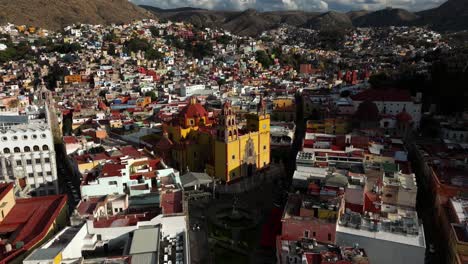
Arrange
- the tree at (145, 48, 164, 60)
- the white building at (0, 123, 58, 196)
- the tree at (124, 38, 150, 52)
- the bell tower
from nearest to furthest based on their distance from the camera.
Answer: the white building at (0, 123, 58, 196) → the bell tower → the tree at (145, 48, 164, 60) → the tree at (124, 38, 150, 52)

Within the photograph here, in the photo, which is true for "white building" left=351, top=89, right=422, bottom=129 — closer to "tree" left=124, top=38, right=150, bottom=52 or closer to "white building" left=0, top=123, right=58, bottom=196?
"white building" left=0, top=123, right=58, bottom=196

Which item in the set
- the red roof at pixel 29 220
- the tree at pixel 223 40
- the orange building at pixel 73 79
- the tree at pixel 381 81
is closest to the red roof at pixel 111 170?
the red roof at pixel 29 220

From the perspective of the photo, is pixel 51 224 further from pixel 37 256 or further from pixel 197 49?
pixel 197 49

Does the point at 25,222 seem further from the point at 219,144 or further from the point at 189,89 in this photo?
the point at 189,89

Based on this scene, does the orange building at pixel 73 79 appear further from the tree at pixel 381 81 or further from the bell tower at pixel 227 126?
the tree at pixel 381 81

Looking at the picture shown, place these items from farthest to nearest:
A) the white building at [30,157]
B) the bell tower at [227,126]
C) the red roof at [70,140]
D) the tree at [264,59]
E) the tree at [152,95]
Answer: the tree at [264,59] → the tree at [152,95] → the red roof at [70,140] → the bell tower at [227,126] → the white building at [30,157]

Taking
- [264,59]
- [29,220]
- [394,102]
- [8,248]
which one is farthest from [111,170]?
[264,59]

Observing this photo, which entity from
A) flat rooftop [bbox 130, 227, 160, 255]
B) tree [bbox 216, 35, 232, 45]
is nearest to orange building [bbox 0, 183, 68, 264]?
flat rooftop [bbox 130, 227, 160, 255]
